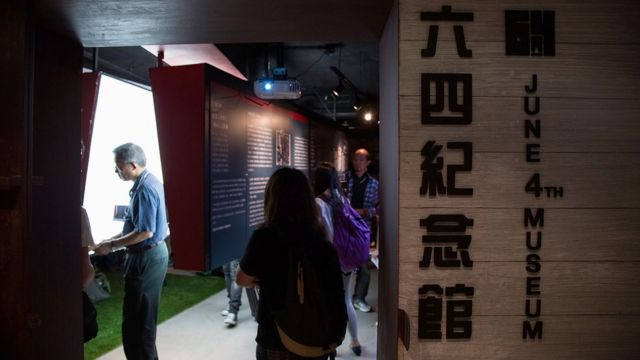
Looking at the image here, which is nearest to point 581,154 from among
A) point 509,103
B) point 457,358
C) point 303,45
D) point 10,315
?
point 509,103

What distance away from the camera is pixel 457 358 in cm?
156

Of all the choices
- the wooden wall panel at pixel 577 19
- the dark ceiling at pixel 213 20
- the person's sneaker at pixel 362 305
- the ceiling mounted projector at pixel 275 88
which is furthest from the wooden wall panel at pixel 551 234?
the person's sneaker at pixel 362 305

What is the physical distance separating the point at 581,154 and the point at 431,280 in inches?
28.1

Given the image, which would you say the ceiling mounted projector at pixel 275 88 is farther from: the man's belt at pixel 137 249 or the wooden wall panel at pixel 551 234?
the wooden wall panel at pixel 551 234

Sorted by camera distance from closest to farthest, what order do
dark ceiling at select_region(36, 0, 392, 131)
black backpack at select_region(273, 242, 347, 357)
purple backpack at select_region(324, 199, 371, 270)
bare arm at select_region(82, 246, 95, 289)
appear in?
dark ceiling at select_region(36, 0, 392, 131)
black backpack at select_region(273, 242, 347, 357)
bare arm at select_region(82, 246, 95, 289)
purple backpack at select_region(324, 199, 371, 270)

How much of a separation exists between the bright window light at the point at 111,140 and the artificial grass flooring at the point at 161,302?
96 cm

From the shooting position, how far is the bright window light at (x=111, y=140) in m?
3.86

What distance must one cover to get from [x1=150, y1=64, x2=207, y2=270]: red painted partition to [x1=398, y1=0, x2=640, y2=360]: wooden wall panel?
1753 millimetres

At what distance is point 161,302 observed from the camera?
5262 millimetres

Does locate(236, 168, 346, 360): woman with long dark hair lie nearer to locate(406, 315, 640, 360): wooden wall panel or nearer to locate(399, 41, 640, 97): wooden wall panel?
locate(406, 315, 640, 360): wooden wall panel

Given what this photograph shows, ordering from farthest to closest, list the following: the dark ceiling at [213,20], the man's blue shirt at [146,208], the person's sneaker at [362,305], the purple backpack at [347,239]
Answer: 1. the person's sneaker at [362,305]
2. the purple backpack at [347,239]
3. the man's blue shirt at [146,208]
4. the dark ceiling at [213,20]

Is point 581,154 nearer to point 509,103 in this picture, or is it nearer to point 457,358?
point 509,103

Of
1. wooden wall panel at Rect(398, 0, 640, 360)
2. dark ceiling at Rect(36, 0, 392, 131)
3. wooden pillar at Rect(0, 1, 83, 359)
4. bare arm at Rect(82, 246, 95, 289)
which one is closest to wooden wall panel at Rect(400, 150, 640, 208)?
wooden wall panel at Rect(398, 0, 640, 360)

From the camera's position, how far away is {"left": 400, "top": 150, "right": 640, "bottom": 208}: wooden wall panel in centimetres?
153
